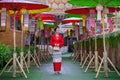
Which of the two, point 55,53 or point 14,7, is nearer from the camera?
point 14,7

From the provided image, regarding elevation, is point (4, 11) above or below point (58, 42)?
above

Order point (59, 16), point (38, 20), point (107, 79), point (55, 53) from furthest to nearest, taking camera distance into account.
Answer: point (59, 16) → point (38, 20) → point (55, 53) → point (107, 79)

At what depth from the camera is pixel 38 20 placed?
17594 millimetres

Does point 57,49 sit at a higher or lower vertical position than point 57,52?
higher

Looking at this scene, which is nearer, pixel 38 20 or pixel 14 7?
pixel 14 7

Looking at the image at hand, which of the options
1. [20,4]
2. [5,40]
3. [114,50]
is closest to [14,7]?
[20,4]

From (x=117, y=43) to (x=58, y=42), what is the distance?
207 cm

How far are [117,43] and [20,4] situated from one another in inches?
159

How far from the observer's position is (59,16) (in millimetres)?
31375

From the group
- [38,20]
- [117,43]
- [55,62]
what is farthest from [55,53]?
[38,20]

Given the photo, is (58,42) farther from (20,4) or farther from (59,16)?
(59,16)

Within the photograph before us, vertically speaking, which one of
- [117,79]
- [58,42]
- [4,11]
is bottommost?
[117,79]

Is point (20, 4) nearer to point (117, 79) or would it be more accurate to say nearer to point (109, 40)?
point (117, 79)

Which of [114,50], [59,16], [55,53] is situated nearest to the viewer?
[55,53]
